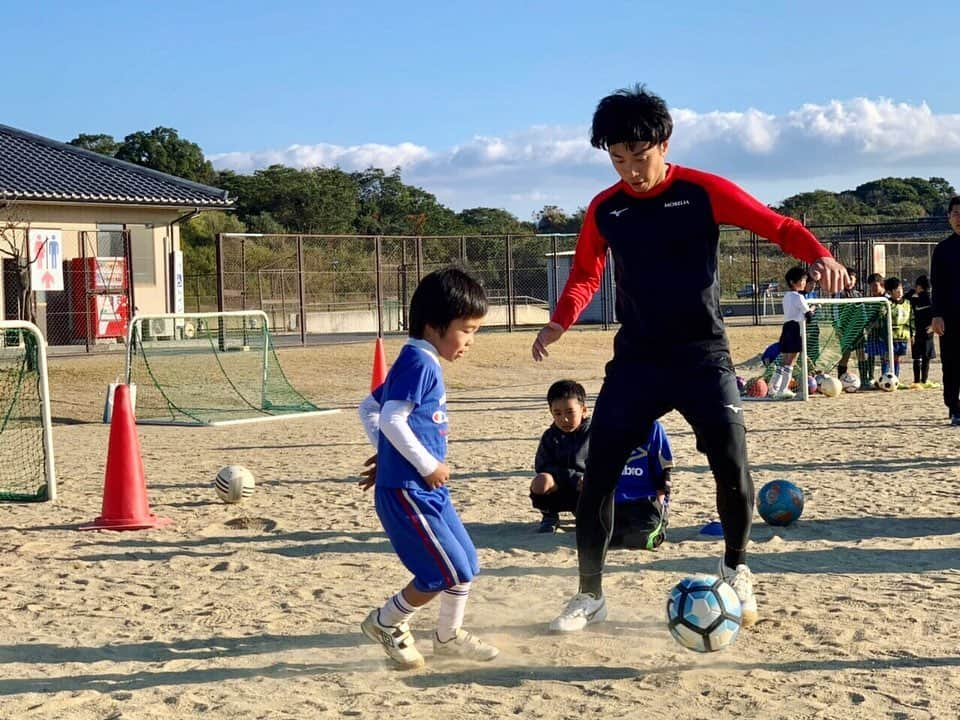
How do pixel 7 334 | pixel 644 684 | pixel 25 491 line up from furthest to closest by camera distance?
pixel 7 334
pixel 25 491
pixel 644 684

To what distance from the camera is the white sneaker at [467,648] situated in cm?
453

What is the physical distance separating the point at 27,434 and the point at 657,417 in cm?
914

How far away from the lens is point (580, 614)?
489cm

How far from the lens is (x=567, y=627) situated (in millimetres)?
4859

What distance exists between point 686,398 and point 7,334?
17.2 m

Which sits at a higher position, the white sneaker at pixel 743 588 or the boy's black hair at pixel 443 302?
the boy's black hair at pixel 443 302

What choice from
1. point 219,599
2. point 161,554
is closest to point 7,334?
point 161,554

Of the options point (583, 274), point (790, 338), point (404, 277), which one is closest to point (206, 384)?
point (790, 338)

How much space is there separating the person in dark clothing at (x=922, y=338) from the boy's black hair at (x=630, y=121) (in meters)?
13.6

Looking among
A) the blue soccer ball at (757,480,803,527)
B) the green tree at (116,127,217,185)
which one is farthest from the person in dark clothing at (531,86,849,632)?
the green tree at (116,127,217,185)

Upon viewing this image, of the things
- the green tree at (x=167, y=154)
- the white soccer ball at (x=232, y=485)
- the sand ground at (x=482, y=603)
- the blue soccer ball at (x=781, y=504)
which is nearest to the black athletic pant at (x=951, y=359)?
the sand ground at (x=482, y=603)

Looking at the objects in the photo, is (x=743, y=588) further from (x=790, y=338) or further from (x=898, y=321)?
(x=898, y=321)

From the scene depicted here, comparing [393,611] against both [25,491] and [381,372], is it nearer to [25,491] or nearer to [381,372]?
[25,491]

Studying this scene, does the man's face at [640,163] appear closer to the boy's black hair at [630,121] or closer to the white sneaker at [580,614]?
the boy's black hair at [630,121]
